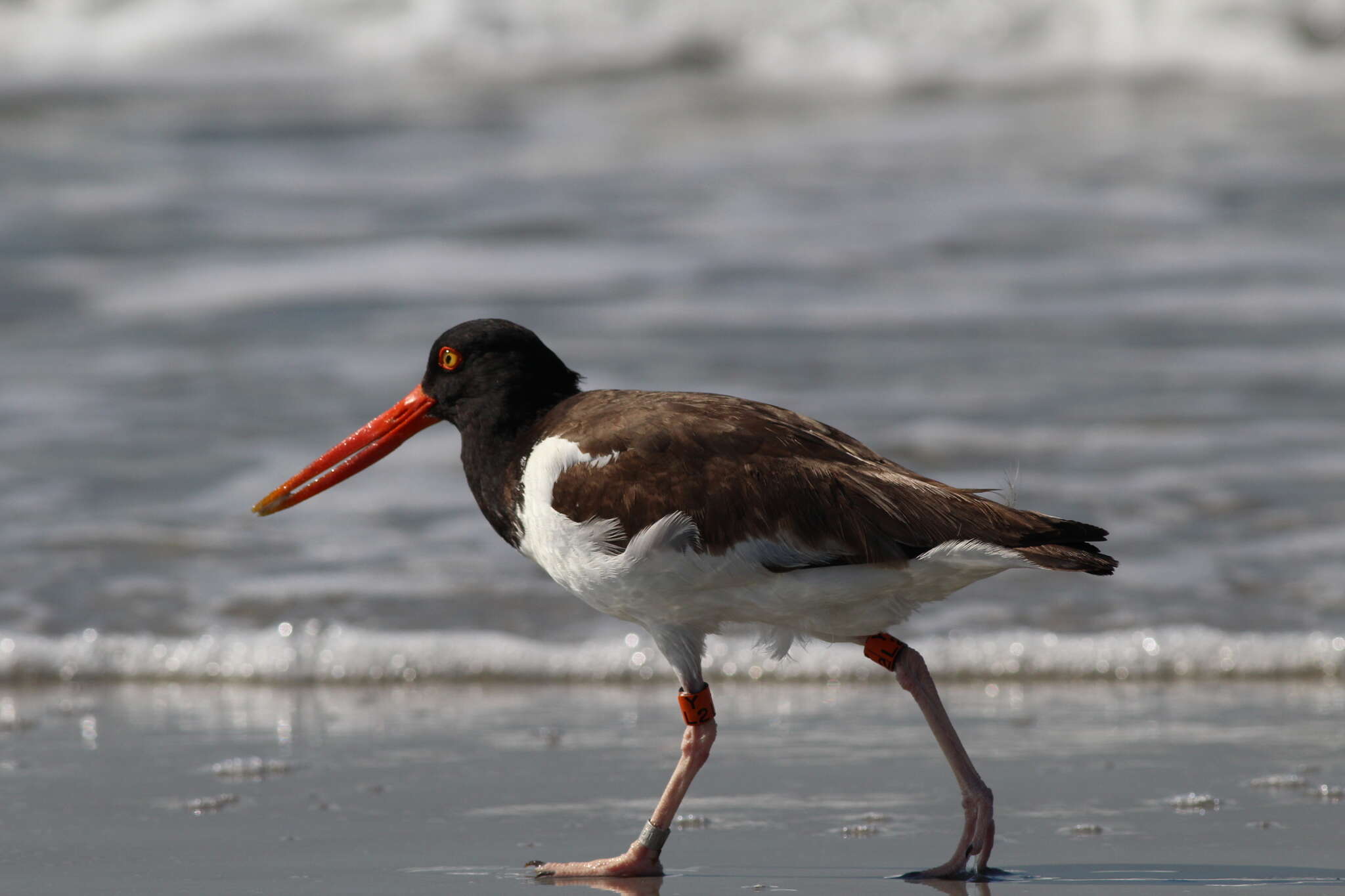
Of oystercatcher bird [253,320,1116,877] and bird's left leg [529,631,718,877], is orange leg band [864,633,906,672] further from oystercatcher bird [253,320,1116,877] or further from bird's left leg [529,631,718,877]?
bird's left leg [529,631,718,877]

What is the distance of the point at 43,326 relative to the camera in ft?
36.8

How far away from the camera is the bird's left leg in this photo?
398 centimetres

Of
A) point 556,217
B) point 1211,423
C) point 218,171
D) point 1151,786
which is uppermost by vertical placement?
point 218,171

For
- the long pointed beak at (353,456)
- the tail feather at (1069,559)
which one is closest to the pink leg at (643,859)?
the tail feather at (1069,559)

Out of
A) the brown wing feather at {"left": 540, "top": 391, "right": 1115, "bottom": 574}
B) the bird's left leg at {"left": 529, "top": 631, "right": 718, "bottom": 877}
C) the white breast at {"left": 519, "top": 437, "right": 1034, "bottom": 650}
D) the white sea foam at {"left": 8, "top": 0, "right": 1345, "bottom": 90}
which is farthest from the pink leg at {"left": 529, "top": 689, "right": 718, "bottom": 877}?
the white sea foam at {"left": 8, "top": 0, "right": 1345, "bottom": 90}

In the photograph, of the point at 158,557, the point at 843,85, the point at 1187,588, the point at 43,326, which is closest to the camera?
the point at 1187,588

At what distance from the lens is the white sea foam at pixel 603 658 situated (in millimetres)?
6164

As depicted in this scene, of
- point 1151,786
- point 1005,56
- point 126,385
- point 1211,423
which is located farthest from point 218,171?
point 1151,786

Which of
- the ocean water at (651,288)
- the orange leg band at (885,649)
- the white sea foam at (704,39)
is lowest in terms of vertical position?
the orange leg band at (885,649)

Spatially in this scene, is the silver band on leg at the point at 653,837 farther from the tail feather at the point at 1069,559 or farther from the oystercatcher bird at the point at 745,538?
the tail feather at the point at 1069,559

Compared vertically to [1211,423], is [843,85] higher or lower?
higher

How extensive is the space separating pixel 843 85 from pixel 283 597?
13121 mm

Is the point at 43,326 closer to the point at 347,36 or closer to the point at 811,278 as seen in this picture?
the point at 811,278

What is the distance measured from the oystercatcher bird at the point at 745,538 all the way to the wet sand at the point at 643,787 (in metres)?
0.29
